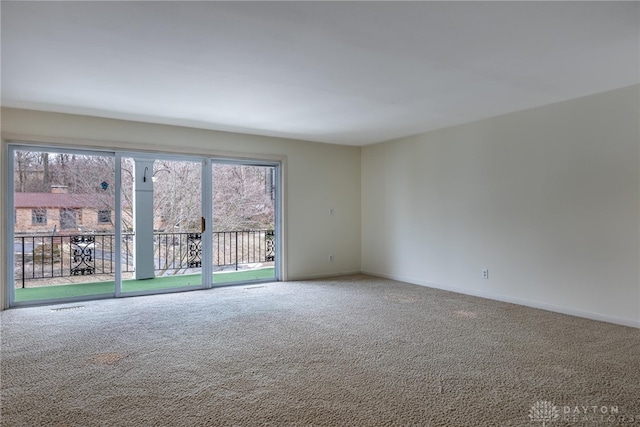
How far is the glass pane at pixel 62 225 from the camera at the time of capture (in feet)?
15.7

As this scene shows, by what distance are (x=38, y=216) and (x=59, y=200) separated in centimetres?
30

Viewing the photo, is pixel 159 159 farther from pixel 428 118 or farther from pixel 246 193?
pixel 428 118

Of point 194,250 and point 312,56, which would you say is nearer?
point 312,56

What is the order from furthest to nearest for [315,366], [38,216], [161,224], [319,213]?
[319,213]
[161,224]
[38,216]
[315,366]

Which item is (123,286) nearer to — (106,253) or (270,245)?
(106,253)

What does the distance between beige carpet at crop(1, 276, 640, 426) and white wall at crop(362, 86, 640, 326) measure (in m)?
0.44

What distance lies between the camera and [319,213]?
6773mm

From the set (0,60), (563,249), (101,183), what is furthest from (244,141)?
(563,249)

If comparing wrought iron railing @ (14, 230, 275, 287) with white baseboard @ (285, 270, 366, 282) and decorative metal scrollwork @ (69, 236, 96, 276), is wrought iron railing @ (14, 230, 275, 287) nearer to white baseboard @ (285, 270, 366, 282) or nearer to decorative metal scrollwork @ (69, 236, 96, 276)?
decorative metal scrollwork @ (69, 236, 96, 276)

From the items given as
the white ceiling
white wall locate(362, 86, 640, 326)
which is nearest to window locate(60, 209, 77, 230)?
the white ceiling

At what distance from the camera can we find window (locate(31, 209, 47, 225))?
4809 mm

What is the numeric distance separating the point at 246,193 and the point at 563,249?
440cm

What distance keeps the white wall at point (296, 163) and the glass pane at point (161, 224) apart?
35 centimetres

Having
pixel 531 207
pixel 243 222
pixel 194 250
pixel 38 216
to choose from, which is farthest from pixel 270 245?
pixel 531 207
